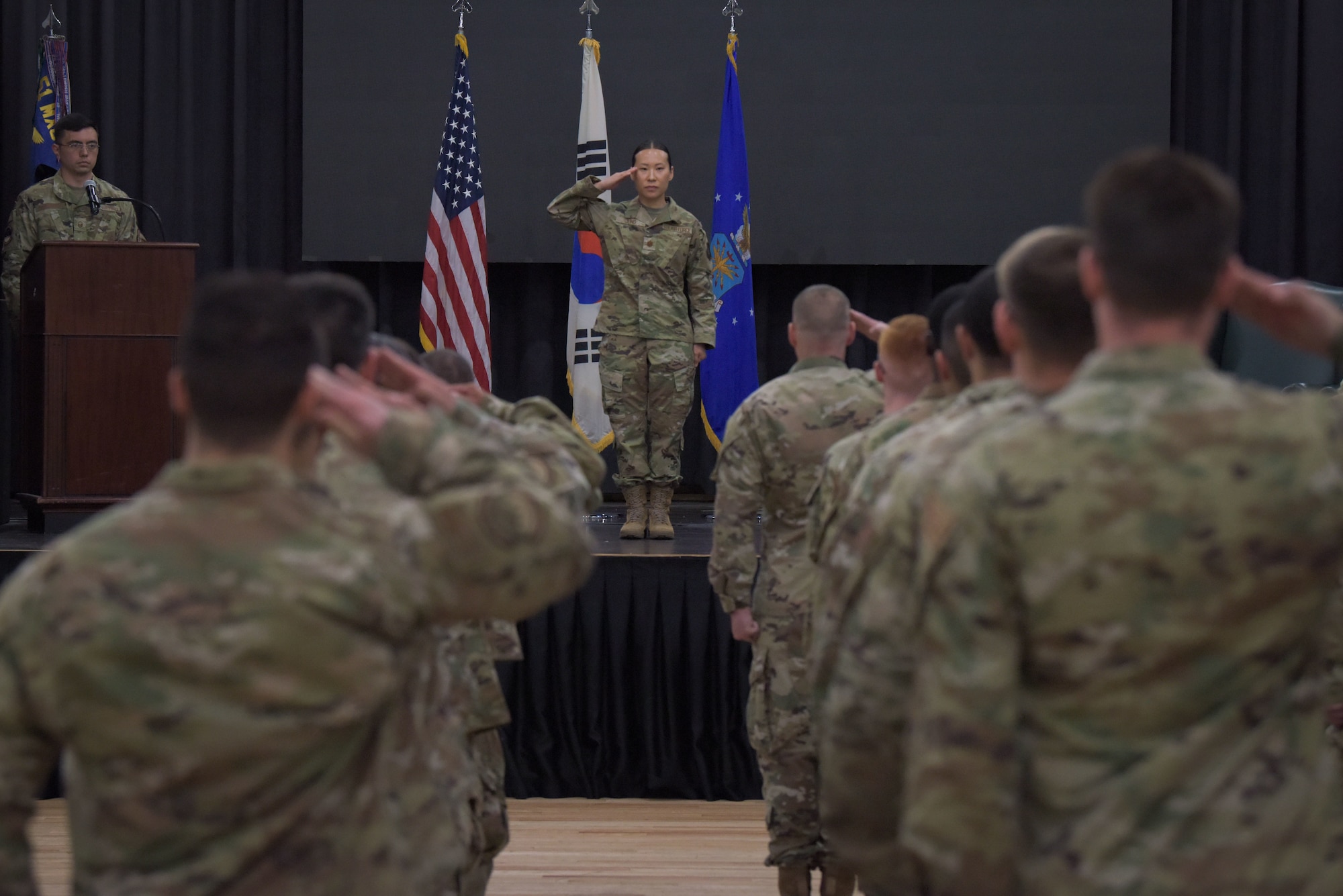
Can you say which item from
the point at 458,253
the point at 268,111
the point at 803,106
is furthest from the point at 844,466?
the point at 268,111

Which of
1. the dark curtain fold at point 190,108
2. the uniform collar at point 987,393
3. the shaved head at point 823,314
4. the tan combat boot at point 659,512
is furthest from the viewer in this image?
the dark curtain fold at point 190,108

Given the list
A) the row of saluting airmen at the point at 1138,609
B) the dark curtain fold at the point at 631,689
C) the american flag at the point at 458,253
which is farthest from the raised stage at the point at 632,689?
the row of saluting airmen at the point at 1138,609

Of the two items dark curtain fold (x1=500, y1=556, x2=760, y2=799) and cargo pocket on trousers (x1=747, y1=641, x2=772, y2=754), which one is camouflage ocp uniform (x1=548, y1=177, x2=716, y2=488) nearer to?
dark curtain fold (x1=500, y1=556, x2=760, y2=799)

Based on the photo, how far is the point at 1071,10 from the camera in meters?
7.14

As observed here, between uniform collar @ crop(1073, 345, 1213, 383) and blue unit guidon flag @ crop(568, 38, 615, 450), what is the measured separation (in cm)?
536

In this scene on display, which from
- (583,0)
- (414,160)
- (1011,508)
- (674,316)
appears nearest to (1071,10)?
(583,0)

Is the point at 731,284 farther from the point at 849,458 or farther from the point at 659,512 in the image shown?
the point at 849,458

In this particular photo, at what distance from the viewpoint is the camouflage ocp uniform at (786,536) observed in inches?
135

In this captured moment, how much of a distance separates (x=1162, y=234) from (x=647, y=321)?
14.7 ft

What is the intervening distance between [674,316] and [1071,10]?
2870mm

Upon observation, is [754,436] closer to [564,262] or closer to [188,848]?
[188,848]

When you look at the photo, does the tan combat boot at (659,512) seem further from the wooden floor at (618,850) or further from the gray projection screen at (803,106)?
the gray projection screen at (803,106)

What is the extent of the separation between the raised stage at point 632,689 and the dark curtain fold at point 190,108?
307 centimetres

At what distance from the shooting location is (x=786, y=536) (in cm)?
351
